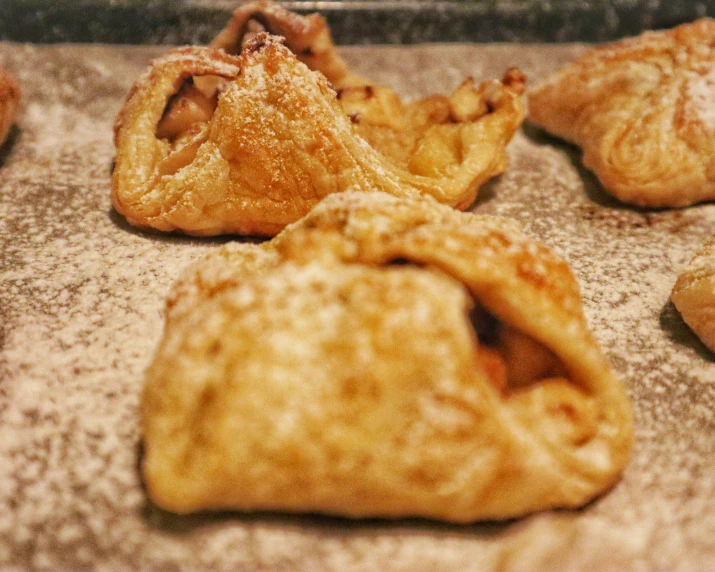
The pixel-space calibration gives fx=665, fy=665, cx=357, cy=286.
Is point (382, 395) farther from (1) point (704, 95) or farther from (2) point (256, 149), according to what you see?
(1) point (704, 95)

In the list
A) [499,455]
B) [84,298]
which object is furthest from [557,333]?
[84,298]

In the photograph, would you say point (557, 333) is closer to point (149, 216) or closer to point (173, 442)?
point (173, 442)

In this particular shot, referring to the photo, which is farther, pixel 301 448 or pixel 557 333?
pixel 557 333

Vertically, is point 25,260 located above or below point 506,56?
below

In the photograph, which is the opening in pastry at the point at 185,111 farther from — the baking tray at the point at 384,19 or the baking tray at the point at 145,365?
the baking tray at the point at 384,19

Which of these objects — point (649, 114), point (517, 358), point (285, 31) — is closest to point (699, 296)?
point (517, 358)

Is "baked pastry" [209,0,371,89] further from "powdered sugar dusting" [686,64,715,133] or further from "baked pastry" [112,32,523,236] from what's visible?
"powdered sugar dusting" [686,64,715,133]
